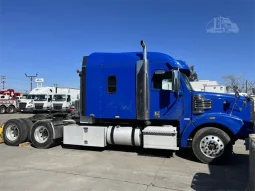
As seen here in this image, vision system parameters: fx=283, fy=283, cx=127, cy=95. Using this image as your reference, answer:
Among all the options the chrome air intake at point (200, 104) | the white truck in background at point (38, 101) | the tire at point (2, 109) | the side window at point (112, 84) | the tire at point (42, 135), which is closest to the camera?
the chrome air intake at point (200, 104)

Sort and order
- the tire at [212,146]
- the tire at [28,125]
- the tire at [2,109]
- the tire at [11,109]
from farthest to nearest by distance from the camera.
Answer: the tire at [11,109] < the tire at [2,109] < the tire at [28,125] < the tire at [212,146]

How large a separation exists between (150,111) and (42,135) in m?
4.27

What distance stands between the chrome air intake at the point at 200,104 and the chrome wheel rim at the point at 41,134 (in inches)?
212

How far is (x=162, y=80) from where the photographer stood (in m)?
8.70

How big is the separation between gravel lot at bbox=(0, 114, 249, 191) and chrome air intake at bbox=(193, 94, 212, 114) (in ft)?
4.91

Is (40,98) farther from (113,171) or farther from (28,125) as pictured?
(113,171)

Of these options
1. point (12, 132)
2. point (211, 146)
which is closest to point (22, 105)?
point (12, 132)

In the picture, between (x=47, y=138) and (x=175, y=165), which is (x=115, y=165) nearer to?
(x=175, y=165)

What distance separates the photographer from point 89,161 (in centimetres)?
817

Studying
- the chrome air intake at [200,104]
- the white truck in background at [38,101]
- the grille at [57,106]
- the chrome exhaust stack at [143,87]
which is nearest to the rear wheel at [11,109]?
the white truck in background at [38,101]

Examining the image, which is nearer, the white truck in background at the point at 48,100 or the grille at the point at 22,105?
the white truck in background at the point at 48,100

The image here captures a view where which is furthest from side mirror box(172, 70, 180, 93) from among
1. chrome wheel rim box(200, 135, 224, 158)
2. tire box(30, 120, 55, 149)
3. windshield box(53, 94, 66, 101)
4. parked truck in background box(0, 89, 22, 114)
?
parked truck in background box(0, 89, 22, 114)

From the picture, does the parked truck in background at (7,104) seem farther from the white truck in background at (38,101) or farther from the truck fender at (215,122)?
the truck fender at (215,122)

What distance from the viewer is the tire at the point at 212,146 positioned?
7742 mm
